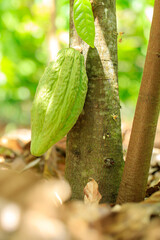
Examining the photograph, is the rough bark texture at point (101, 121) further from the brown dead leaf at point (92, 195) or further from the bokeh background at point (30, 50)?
the bokeh background at point (30, 50)

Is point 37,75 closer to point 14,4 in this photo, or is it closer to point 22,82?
point 22,82

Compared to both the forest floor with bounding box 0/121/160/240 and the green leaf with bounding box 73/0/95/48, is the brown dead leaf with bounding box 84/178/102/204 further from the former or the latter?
the green leaf with bounding box 73/0/95/48

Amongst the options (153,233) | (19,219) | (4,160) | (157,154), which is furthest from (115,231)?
(4,160)

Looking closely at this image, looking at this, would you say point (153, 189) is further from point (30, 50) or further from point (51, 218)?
point (30, 50)

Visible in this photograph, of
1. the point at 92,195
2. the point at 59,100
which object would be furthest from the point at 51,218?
the point at 59,100

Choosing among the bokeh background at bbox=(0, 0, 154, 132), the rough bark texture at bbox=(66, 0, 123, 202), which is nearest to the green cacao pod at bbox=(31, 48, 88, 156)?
the rough bark texture at bbox=(66, 0, 123, 202)
